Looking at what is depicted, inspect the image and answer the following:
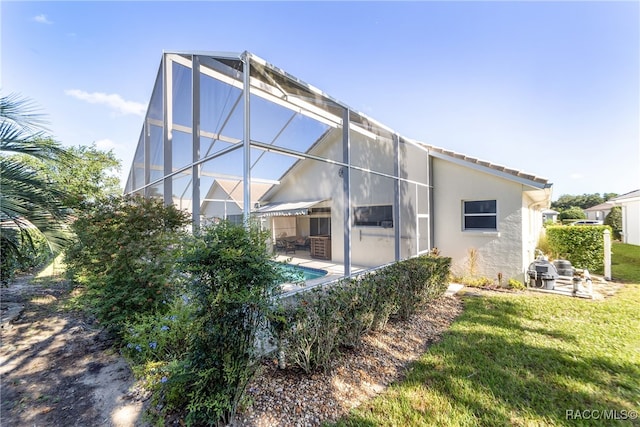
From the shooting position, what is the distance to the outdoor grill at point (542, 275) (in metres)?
12.9

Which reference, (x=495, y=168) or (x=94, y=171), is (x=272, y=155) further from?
(x=94, y=171)

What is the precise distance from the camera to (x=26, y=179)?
7.17 meters

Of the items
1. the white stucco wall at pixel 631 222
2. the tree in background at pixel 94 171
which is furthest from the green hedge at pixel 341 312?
the white stucco wall at pixel 631 222

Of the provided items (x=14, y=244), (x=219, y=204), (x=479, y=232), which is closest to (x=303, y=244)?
(x=219, y=204)

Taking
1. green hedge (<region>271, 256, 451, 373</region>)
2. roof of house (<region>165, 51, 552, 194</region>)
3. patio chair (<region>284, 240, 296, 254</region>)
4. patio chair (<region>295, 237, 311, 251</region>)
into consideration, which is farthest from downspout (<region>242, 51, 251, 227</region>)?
patio chair (<region>295, 237, 311, 251</region>)

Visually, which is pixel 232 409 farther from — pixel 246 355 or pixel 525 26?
pixel 525 26

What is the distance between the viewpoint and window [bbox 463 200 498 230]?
13966mm

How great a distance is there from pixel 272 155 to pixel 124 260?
21.3ft

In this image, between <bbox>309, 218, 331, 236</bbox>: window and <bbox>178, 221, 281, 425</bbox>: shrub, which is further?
<bbox>309, 218, 331, 236</bbox>: window

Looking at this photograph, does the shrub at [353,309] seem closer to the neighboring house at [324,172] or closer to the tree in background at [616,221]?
the neighboring house at [324,172]

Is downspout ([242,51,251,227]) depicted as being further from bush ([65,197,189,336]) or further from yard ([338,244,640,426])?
yard ([338,244,640,426])

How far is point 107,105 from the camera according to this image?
23.1 metres

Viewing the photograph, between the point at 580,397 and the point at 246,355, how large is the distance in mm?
6631

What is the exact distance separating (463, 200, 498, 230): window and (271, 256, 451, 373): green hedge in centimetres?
708
